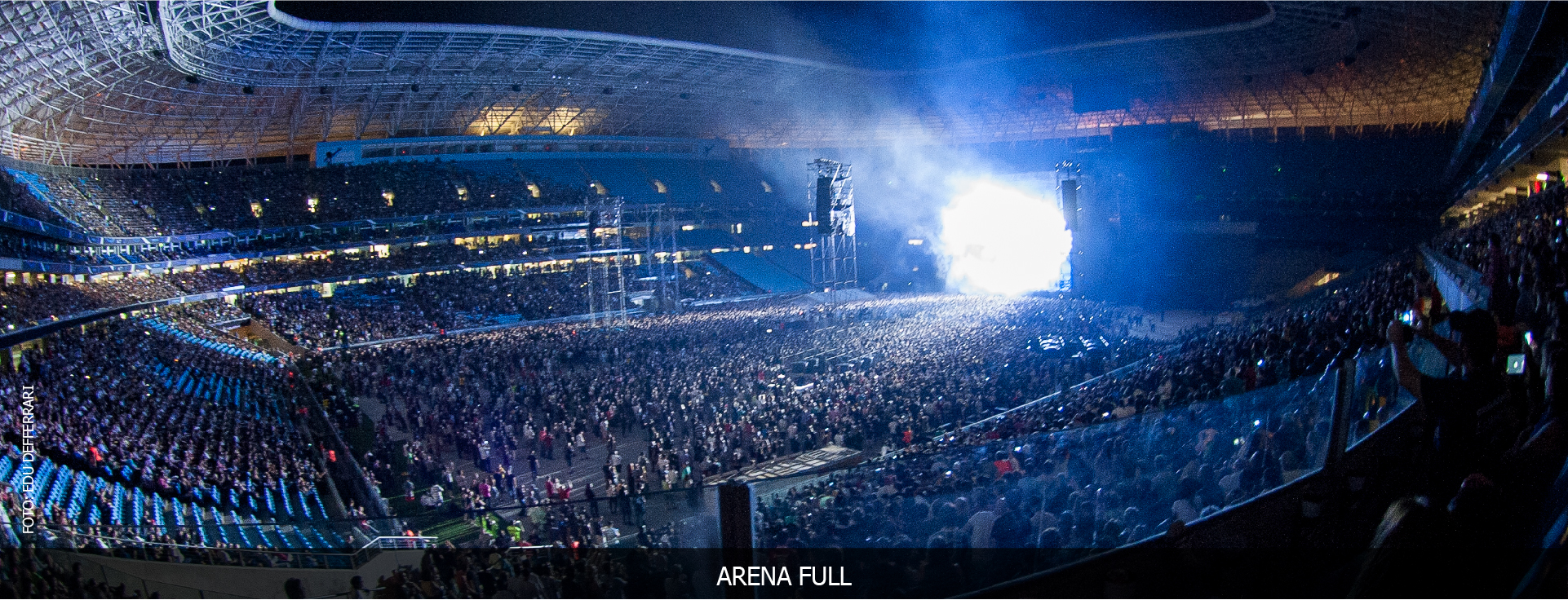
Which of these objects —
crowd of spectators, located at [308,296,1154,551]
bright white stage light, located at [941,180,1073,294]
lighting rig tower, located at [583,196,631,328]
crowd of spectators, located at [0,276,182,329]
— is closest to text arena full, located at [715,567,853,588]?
crowd of spectators, located at [308,296,1154,551]

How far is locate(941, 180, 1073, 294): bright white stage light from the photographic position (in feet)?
104

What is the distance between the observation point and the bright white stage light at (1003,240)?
1247 inches

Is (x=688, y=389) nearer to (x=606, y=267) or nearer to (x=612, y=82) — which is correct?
(x=606, y=267)

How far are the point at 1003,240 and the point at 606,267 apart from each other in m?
16.1

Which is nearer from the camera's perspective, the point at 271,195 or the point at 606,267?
the point at 606,267

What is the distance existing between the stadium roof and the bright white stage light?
668 cm

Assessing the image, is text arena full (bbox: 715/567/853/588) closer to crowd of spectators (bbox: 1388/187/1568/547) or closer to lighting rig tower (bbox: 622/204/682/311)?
crowd of spectators (bbox: 1388/187/1568/547)

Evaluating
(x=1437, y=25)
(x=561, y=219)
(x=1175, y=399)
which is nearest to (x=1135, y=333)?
(x=1437, y=25)

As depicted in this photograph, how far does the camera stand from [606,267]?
32.7 meters

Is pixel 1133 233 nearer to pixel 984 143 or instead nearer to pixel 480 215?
pixel 984 143

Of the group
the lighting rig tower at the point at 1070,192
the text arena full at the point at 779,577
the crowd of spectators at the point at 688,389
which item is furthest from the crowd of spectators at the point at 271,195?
the text arena full at the point at 779,577

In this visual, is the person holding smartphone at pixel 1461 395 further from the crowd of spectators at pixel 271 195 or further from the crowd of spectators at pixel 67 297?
the crowd of spectators at pixel 271 195

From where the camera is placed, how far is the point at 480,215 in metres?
40.9

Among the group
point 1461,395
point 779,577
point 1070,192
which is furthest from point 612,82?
point 1461,395
